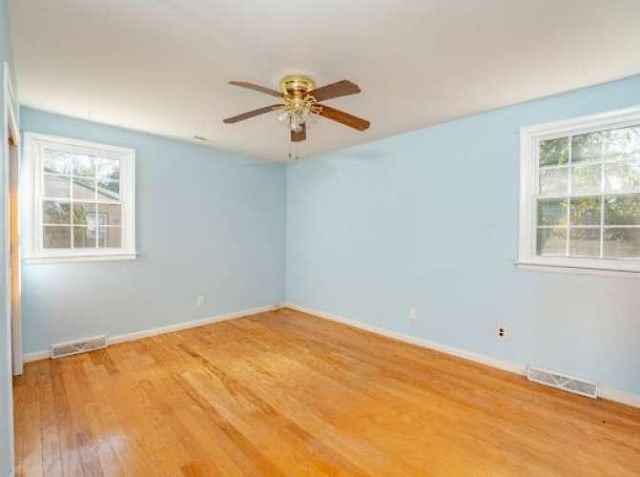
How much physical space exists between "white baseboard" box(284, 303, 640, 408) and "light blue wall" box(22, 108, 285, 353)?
134 cm

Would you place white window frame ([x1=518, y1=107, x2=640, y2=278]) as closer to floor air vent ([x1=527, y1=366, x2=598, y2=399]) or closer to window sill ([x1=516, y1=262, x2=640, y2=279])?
window sill ([x1=516, y1=262, x2=640, y2=279])

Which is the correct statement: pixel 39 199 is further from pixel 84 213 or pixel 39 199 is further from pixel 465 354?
pixel 465 354

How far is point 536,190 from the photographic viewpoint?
2.86 m

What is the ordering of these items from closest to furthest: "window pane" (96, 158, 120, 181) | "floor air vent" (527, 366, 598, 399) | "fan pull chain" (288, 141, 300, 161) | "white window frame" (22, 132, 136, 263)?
"floor air vent" (527, 366, 598, 399) → "white window frame" (22, 132, 136, 263) → "window pane" (96, 158, 120, 181) → "fan pull chain" (288, 141, 300, 161)

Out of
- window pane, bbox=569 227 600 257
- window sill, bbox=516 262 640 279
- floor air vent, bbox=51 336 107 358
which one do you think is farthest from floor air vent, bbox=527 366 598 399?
floor air vent, bbox=51 336 107 358

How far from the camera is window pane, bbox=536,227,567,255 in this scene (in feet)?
9.06

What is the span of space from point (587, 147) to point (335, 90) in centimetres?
217

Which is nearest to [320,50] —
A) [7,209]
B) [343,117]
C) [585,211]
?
[343,117]

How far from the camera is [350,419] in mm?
2229

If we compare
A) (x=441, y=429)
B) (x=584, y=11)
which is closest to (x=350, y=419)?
(x=441, y=429)

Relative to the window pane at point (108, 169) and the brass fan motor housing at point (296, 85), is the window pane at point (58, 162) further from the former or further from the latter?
the brass fan motor housing at point (296, 85)

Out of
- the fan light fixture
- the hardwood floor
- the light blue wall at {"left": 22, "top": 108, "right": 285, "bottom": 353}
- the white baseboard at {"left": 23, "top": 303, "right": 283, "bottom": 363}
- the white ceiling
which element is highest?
the white ceiling

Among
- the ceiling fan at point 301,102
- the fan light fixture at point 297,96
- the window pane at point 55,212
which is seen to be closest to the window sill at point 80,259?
the window pane at point 55,212

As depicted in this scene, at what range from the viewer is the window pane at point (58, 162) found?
3.22 metres
